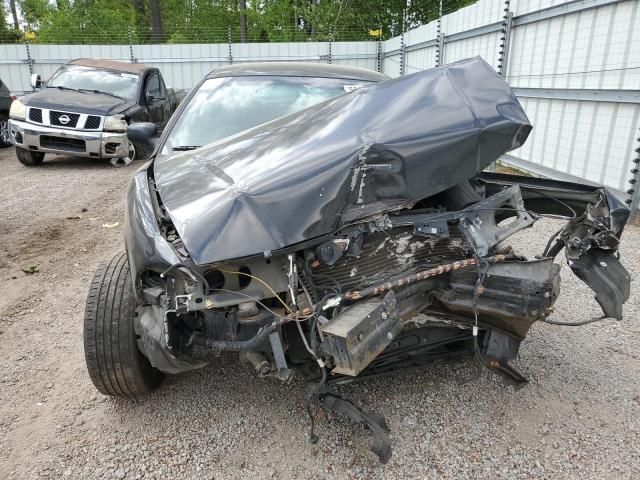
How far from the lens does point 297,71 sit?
391 cm

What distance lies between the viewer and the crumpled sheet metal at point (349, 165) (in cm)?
201

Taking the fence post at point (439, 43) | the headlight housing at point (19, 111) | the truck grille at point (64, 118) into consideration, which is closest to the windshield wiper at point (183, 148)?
the truck grille at point (64, 118)

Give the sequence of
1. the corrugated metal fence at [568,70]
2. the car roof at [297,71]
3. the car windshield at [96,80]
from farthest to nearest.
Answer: the car windshield at [96,80] → the corrugated metal fence at [568,70] → the car roof at [297,71]

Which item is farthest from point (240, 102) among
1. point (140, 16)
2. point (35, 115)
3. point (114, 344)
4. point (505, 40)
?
point (140, 16)

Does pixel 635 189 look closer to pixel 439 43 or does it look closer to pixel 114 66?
pixel 439 43

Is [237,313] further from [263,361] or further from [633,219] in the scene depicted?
[633,219]

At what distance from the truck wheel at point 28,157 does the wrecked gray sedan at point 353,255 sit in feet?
23.8

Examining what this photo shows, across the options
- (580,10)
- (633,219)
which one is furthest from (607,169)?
(580,10)

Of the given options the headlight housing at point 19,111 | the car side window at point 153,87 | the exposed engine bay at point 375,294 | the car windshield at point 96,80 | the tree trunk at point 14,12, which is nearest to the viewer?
the exposed engine bay at point 375,294

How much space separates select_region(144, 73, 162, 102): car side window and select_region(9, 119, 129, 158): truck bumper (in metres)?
1.37

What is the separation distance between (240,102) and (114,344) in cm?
201

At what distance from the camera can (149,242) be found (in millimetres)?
2084

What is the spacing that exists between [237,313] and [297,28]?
23.6 metres

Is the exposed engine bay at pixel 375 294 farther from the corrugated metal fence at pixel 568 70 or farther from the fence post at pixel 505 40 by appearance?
the fence post at pixel 505 40
